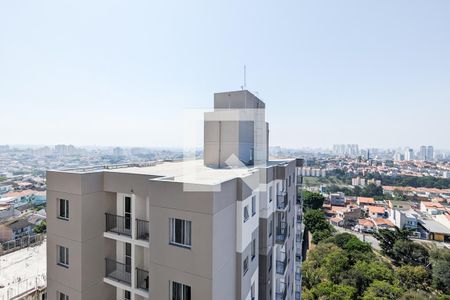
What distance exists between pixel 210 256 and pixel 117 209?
4811mm

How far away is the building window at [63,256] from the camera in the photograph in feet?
28.3

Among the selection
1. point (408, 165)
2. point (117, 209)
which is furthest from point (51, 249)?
point (408, 165)

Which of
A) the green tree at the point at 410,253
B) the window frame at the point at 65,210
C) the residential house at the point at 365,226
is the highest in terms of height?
the window frame at the point at 65,210

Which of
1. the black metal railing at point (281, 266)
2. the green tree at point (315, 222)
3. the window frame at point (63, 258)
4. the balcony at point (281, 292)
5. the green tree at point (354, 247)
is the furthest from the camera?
the green tree at point (315, 222)

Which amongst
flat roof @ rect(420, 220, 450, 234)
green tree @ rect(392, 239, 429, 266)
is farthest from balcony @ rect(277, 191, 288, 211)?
flat roof @ rect(420, 220, 450, 234)

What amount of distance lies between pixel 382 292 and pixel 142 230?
30907 mm

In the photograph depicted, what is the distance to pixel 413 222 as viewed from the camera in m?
66.2

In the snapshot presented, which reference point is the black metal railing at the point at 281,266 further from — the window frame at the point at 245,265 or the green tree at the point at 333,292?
the green tree at the point at 333,292

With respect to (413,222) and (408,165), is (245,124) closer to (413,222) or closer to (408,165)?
(413,222)

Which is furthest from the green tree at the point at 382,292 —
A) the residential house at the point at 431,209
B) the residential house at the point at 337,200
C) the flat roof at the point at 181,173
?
the residential house at the point at 431,209

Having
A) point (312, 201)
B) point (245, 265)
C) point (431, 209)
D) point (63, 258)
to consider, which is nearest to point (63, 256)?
point (63, 258)

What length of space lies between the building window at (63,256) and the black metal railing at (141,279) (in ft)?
8.98

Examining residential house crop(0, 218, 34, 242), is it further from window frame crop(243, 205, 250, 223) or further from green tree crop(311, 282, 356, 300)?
window frame crop(243, 205, 250, 223)

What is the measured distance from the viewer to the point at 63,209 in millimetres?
8633
